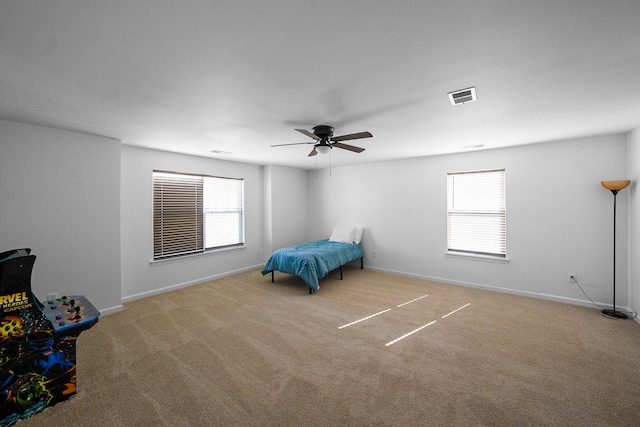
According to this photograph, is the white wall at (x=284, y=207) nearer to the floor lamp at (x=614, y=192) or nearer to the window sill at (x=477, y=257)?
the window sill at (x=477, y=257)

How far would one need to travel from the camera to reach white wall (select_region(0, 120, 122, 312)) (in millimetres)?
2873

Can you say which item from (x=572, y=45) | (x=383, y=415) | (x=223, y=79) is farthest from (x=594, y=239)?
(x=223, y=79)

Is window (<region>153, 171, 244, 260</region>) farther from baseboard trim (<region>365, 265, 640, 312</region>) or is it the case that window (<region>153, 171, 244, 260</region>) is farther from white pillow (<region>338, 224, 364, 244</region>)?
baseboard trim (<region>365, 265, 640, 312</region>)

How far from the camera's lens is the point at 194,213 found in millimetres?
4836

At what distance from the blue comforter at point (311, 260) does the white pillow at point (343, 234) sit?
316mm

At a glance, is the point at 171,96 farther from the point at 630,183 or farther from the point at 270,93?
the point at 630,183

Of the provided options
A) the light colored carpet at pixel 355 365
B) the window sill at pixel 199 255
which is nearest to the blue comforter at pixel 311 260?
the light colored carpet at pixel 355 365

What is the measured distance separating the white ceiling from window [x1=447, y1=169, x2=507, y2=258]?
4.75 ft

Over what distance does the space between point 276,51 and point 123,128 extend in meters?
2.61

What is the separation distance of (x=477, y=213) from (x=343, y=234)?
266 cm

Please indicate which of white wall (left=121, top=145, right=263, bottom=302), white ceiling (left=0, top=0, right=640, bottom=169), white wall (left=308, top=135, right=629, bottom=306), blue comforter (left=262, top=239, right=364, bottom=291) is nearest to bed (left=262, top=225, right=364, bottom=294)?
blue comforter (left=262, top=239, right=364, bottom=291)

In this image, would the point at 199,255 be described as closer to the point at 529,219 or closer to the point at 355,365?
the point at 355,365

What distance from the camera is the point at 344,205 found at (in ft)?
20.5

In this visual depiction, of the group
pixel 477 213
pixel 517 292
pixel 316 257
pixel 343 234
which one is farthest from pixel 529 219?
pixel 316 257
